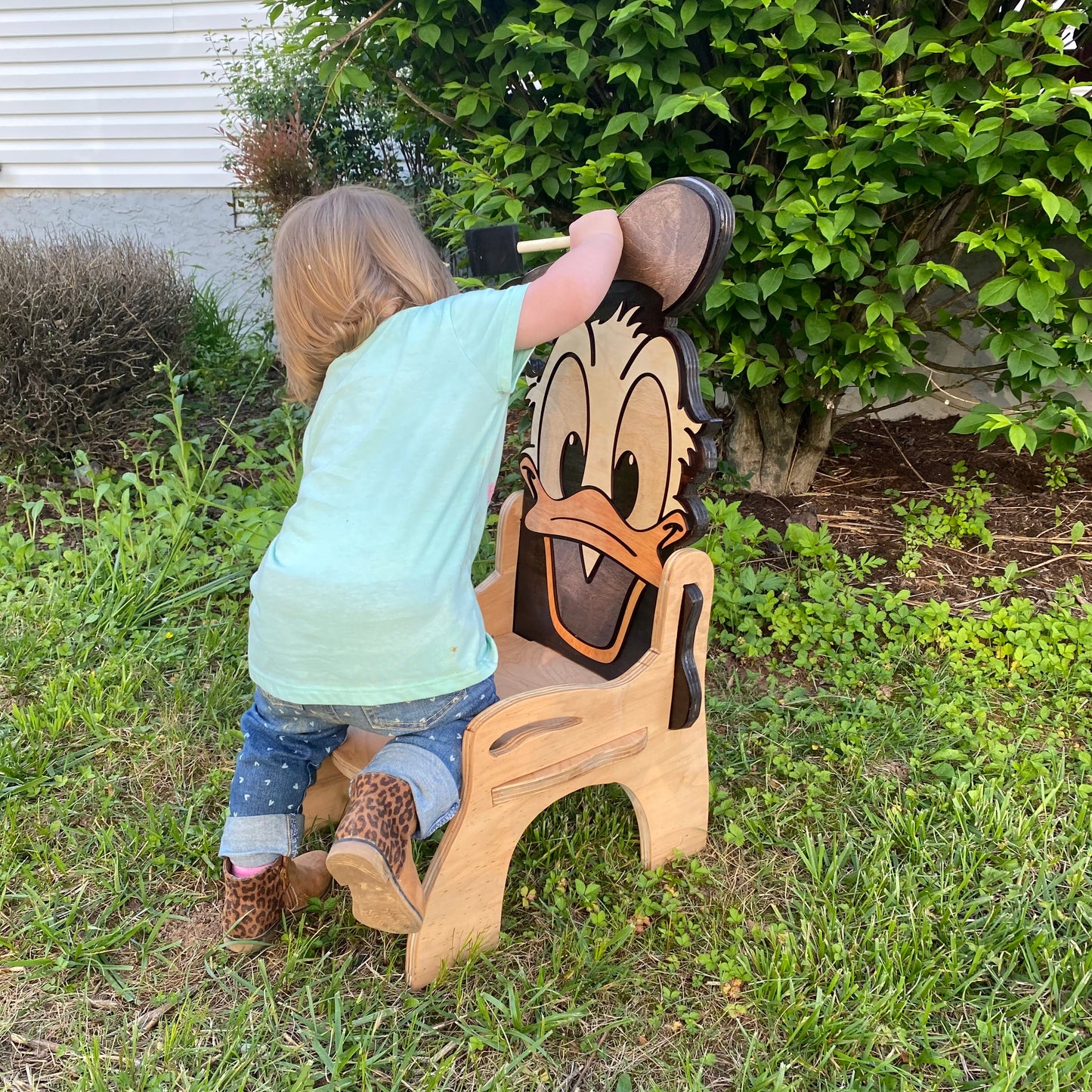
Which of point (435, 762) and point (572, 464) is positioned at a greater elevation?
point (572, 464)

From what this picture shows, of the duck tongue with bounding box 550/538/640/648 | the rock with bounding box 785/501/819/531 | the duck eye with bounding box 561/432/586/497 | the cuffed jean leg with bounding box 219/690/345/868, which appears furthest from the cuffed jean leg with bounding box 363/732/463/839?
the rock with bounding box 785/501/819/531

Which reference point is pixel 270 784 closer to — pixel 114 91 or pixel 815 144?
pixel 815 144

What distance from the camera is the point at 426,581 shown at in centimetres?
154

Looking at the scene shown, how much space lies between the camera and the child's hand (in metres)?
1.67

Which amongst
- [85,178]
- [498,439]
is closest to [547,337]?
[498,439]

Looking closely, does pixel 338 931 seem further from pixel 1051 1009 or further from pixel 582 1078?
pixel 1051 1009

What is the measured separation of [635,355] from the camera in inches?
69.6

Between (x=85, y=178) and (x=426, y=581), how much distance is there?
19.7ft

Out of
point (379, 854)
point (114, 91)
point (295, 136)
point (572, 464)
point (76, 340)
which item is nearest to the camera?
point (379, 854)

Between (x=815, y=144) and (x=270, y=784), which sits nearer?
(x=270, y=784)

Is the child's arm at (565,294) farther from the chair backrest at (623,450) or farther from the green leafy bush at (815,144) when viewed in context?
the green leafy bush at (815,144)

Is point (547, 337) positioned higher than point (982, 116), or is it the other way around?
point (982, 116)

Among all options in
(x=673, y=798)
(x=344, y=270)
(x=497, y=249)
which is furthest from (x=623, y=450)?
(x=673, y=798)

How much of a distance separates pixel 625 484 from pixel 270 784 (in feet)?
3.01
